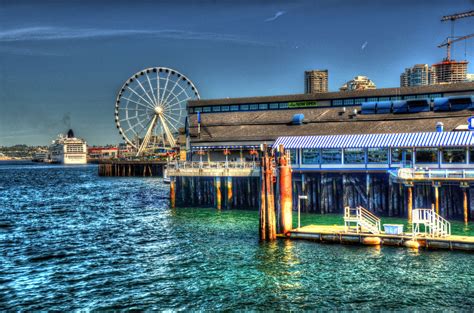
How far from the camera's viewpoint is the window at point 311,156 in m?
53.6

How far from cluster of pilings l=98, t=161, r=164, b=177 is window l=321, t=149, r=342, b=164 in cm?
9581

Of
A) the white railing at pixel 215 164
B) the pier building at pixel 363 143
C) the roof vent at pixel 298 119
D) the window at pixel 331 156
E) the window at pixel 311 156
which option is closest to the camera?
the pier building at pixel 363 143

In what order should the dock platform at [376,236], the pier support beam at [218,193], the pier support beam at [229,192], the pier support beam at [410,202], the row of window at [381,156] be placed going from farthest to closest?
the pier support beam at [218,193] < the pier support beam at [229,192] < the row of window at [381,156] < the pier support beam at [410,202] < the dock platform at [376,236]

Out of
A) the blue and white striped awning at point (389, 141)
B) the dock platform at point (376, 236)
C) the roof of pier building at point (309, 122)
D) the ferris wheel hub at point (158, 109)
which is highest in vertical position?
the ferris wheel hub at point (158, 109)

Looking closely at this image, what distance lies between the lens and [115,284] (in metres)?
28.7

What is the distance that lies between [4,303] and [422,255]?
2402cm

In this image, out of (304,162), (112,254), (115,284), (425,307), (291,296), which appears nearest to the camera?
(425,307)

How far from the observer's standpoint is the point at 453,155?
4781 cm

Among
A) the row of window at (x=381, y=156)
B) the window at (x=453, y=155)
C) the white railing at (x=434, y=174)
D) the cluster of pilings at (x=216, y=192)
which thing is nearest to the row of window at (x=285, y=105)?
the row of window at (x=381, y=156)

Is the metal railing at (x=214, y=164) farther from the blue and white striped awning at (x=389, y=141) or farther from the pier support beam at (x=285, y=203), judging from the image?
the pier support beam at (x=285, y=203)

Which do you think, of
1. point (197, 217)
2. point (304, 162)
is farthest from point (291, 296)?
point (304, 162)

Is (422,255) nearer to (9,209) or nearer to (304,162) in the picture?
(304,162)

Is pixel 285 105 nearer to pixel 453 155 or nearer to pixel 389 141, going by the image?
pixel 389 141

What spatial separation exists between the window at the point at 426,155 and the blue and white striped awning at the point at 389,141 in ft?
5.07
